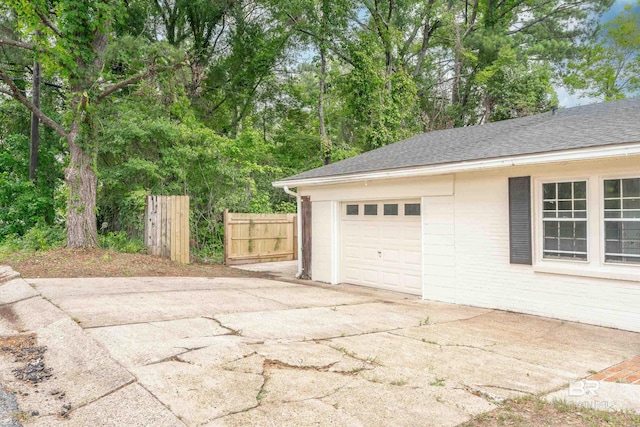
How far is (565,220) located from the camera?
663cm

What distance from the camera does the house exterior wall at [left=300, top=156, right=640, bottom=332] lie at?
6148 mm

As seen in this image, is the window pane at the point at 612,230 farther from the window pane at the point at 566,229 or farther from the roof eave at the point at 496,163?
the roof eave at the point at 496,163

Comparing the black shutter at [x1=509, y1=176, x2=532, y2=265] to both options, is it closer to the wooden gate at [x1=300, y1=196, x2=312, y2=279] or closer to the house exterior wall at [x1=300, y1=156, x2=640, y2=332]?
the house exterior wall at [x1=300, y1=156, x2=640, y2=332]

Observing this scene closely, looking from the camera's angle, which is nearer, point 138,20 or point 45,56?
point 45,56

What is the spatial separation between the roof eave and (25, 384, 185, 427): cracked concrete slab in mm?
5888

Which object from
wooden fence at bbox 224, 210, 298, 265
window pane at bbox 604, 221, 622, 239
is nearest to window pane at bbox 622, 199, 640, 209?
window pane at bbox 604, 221, 622, 239

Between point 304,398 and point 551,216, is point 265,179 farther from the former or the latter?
point 304,398

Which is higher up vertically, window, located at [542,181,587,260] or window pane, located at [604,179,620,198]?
window pane, located at [604,179,620,198]

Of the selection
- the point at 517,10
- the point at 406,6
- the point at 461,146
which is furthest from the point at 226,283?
the point at 517,10

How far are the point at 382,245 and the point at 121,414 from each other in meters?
7.16

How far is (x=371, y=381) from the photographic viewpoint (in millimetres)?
3773

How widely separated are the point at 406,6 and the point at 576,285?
19.7 m
